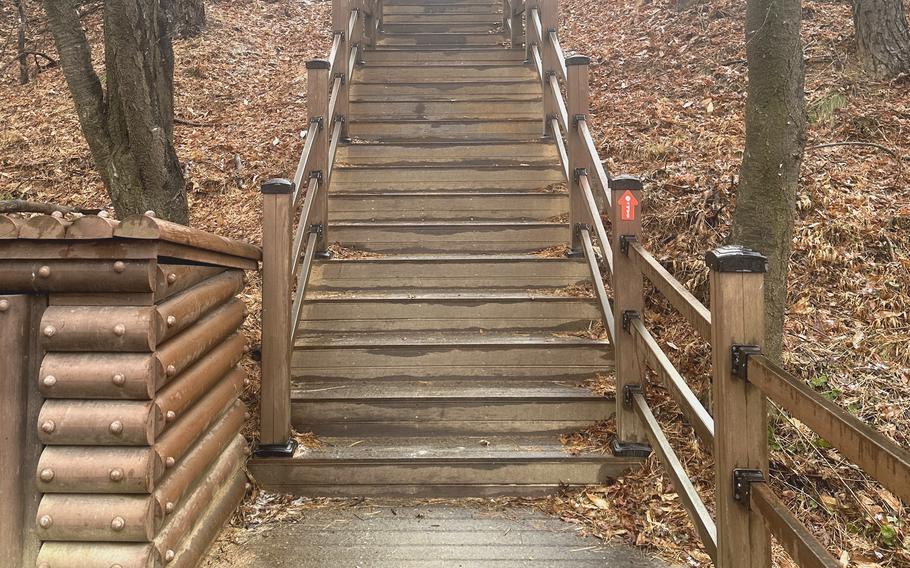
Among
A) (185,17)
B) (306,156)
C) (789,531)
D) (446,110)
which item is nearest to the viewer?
(789,531)

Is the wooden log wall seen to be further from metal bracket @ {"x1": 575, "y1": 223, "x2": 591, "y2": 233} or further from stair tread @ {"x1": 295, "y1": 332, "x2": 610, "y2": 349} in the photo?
metal bracket @ {"x1": 575, "y1": 223, "x2": 591, "y2": 233}

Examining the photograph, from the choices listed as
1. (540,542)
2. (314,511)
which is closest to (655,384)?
(540,542)

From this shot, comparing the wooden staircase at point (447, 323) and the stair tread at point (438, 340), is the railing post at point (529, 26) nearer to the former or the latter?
the wooden staircase at point (447, 323)

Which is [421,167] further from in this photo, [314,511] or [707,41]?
[707,41]

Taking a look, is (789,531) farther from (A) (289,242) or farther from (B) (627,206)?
(A) (289,242)

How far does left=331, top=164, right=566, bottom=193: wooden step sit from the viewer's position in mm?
5680

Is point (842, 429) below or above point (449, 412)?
above

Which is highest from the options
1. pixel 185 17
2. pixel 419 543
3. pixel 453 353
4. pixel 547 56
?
pixel 185 17

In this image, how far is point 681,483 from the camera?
2.85 meters

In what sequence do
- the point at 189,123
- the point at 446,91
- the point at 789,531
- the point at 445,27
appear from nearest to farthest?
the point at 789,531, the point at 446,91, the point at 189,123, the point at 445,27

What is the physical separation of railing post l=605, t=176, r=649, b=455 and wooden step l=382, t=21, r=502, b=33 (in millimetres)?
5726

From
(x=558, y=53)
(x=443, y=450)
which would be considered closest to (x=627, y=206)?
(x=443, y=450)

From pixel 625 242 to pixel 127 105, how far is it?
3146 mm

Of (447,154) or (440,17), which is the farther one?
(440,17)
